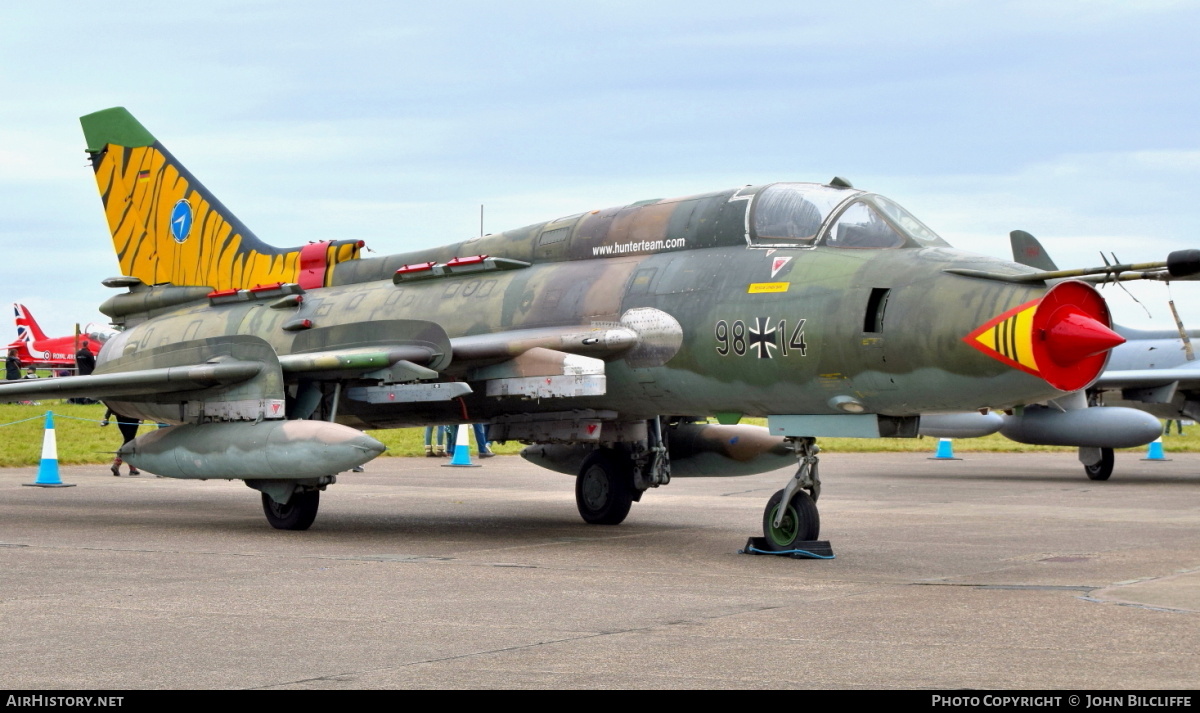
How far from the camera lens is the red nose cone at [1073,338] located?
855cm

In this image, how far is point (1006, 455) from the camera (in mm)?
29875

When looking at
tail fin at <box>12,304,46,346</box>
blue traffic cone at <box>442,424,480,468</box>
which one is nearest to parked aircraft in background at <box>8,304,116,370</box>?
tail fin at <box>12,304,46,346</box>

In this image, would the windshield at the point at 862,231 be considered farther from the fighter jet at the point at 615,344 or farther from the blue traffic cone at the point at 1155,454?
the blue traffic cone at the point at 1155,454

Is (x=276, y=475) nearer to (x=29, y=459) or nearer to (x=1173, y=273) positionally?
(x=1173, y=273)

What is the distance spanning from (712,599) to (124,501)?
10220 mm

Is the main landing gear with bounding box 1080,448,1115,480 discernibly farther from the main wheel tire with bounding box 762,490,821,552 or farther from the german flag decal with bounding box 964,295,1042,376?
the german flag decal with bounding box 964,295,1042,376

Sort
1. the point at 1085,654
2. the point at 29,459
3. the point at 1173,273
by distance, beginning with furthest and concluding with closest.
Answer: the point at 29,459 < the point at 1173,273 < the point at 1085,654

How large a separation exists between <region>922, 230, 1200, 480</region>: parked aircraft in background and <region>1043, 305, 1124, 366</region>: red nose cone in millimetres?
11640

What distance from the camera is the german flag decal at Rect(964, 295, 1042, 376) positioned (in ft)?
28.3

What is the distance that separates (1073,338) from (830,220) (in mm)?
2319

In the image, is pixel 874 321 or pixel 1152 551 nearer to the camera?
pixel 874 321

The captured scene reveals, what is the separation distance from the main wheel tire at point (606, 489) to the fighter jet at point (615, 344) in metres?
0.03

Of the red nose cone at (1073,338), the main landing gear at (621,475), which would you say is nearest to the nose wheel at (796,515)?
the red nose cone at (1073,338)
